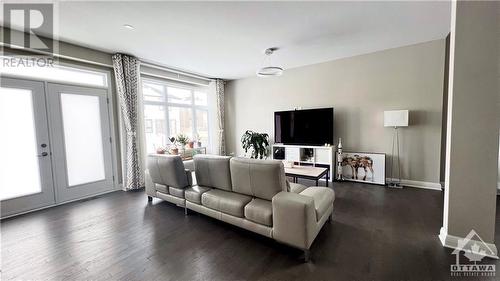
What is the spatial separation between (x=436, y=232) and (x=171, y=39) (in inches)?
185

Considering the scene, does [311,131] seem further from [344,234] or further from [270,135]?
[344,234]

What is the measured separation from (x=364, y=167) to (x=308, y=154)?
127 cm

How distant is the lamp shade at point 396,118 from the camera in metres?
3.89

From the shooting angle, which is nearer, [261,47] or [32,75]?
[32,75]

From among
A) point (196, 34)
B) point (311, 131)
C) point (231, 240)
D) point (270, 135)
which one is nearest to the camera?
point (231, 240)

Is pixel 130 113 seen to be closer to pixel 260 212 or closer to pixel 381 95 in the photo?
pixel 260 212

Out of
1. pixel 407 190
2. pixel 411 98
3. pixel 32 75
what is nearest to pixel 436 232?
pixel 407 190

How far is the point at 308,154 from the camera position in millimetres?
5117

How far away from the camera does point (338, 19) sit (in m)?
2.92

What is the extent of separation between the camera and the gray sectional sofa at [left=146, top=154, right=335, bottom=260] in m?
1.96

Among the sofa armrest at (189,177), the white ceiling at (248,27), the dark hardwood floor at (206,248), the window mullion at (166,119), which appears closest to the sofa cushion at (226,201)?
the dark hardwood floor at (206,248)

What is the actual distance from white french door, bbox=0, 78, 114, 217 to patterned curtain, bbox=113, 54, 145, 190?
34cm

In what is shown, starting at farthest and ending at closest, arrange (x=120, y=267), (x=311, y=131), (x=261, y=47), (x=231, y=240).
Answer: (x=311, y=131) → (x=261, y=47) → (x=231, y=240) → (x=120, y=267)

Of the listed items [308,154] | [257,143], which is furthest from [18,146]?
[308,154]
